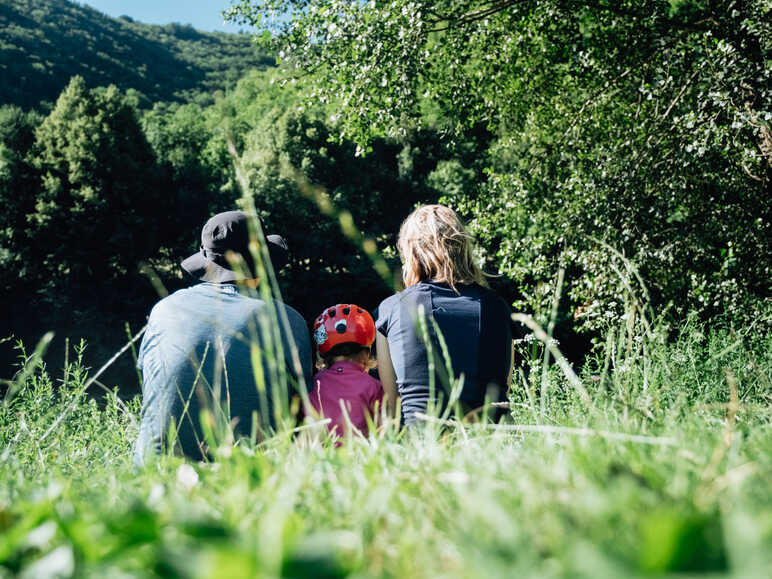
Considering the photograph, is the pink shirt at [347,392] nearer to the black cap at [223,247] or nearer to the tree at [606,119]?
the black cap at [223,247]

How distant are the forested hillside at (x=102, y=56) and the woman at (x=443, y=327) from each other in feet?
120

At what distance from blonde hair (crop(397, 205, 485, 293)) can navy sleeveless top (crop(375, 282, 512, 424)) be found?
0.11 m

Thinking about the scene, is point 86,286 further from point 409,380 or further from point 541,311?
point 409,380

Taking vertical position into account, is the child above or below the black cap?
below

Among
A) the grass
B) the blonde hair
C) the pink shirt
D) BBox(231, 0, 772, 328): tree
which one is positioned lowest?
the pink shirt

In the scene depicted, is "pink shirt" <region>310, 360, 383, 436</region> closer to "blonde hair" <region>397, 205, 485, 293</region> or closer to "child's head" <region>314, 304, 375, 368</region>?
"child's head" <region>314, 304, 375, 368</region>

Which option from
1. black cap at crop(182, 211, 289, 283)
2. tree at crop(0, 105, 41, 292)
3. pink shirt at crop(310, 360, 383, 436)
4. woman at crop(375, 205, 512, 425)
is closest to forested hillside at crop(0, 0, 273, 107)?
tree at crop(0, 105, 41, 292)

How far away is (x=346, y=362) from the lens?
3.32 meters

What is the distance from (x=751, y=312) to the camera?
17.7ft

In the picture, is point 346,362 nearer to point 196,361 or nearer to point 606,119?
point 196,361

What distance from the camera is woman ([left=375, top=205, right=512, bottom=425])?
2904mm

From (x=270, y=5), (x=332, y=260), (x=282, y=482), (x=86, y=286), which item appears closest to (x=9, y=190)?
(x=86, y=286)

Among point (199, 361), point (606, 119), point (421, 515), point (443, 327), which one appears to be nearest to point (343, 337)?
point (443, 327)

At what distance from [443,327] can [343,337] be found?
2.46 ft
